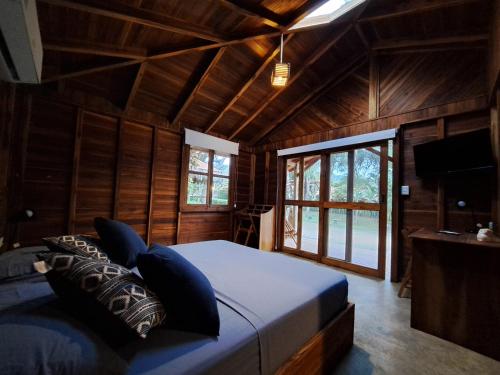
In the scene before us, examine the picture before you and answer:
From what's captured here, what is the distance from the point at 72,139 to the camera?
10.3 ft

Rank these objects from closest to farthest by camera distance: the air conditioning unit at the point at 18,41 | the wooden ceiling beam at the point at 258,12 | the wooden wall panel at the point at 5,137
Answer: the air conditioning unit at the point at 18,41 → the wooden wall panel at the point at 5,137 → the wooden ceiling beam at the point at 258,12

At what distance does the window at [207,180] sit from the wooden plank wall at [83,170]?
0.87 ft

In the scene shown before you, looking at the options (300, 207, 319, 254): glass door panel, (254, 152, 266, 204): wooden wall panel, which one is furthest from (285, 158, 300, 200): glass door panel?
(254, 152, 266, 204): wooden wall panel

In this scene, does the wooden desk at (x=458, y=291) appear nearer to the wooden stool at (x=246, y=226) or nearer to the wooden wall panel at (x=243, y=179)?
the wooden stool at (x=246, y=226)

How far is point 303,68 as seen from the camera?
3578mm

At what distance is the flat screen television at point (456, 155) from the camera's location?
237cm

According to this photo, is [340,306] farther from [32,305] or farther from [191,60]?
[191,60]

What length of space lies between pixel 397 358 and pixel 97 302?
80.7 inches

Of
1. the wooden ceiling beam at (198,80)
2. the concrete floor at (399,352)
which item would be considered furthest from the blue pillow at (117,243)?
Result: the wooden ceiling beam at (198,80)

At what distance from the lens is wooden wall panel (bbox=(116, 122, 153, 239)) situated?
3.58 metres

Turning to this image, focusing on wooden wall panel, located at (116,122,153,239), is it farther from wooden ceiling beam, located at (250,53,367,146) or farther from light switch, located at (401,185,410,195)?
light switch, located at (401,185,410,195)

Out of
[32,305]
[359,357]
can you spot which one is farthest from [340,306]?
[32,305]

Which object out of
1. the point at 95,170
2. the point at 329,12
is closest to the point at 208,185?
the point at 95,170

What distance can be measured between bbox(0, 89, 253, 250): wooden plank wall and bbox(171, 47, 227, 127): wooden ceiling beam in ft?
1.26
